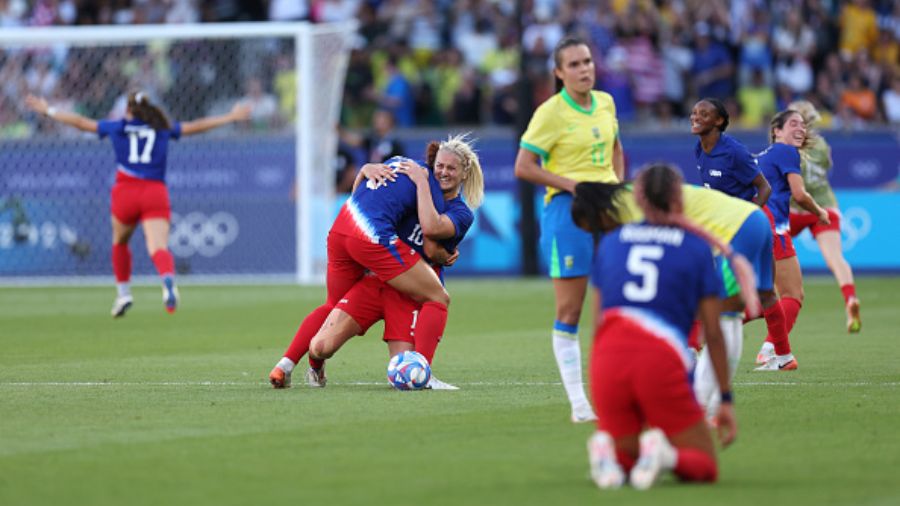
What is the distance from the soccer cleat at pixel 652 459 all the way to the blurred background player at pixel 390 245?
431 centimetres

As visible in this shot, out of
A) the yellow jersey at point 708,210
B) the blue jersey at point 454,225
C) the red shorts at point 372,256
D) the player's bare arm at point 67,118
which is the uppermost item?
the yellow jersey at point 708,210

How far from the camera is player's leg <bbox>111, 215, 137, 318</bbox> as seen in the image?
18016 millimetres

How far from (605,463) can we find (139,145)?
12011 millimetres

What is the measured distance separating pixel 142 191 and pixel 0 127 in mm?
9041

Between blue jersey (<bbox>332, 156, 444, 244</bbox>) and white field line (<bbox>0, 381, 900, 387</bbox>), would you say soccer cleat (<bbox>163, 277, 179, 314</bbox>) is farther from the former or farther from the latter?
blue jersey (<bbox>332, 156, 444, 244</bbox>)

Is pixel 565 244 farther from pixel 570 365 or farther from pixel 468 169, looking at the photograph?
pixel 468 169

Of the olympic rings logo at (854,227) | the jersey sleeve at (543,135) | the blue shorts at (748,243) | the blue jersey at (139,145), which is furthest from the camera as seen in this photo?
the olympic rings logo at (854,227)

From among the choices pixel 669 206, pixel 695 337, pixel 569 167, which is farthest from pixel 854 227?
pixel 669 206

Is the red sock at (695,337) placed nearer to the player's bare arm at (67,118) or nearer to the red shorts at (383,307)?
the red shorts at (383,307)

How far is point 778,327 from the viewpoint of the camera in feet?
38.8

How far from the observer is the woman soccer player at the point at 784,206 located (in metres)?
12.1

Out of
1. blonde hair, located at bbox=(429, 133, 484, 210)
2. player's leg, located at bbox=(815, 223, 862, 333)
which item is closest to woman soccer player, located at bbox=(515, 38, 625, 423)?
blonde hair, located at bbox=(429, 133, 484, 210)

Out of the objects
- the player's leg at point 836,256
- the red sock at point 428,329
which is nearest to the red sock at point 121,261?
the player's leg at point 836,256

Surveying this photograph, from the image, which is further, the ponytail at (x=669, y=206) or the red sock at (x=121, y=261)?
the red sock at (x=121, y=261)
